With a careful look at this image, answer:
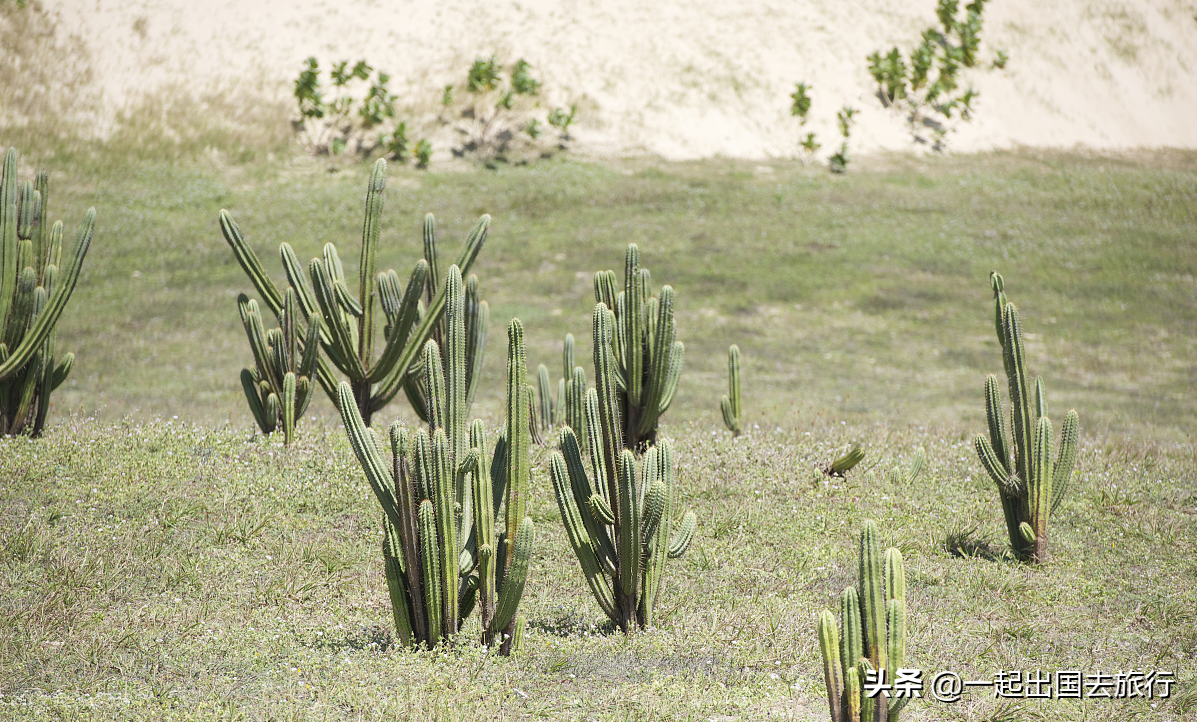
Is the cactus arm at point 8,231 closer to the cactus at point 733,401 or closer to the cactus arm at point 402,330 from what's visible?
the cactus arm at point 402,330

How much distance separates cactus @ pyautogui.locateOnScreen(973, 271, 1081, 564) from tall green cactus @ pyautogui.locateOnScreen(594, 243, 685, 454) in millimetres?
2609

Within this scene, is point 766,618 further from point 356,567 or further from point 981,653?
point 356,567

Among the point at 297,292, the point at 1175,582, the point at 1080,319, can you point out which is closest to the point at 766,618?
the point at 1175,582

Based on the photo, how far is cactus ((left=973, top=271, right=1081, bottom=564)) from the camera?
6879mm

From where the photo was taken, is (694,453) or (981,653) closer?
(981,653)

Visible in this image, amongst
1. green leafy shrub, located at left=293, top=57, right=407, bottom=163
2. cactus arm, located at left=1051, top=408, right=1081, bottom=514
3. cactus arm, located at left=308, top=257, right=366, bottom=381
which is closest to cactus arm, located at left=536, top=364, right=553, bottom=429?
cactus arm, located at left=308, top=257, right=366, bottom=381

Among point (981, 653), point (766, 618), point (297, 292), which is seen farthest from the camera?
point (297, 292)

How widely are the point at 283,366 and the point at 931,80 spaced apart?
33.3m

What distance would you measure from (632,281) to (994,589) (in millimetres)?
3519

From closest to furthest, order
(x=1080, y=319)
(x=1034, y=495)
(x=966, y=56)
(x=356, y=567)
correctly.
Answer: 1. (x=356, y=567)
2. (x=1034, y=495)
3. (x=1080, y=319)
4. (x=966, y=56)

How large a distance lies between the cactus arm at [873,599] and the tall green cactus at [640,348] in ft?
12.2

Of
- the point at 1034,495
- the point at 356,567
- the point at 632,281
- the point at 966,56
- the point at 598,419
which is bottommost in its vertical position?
the point at 356,567

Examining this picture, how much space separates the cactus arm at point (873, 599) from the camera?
3854mm

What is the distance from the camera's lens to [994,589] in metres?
6.37
